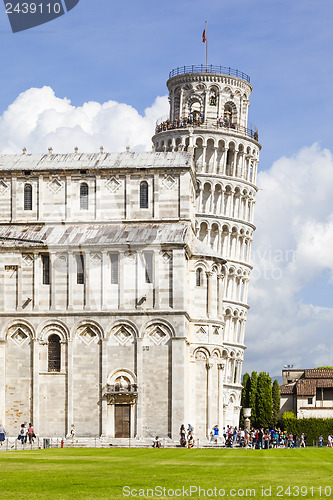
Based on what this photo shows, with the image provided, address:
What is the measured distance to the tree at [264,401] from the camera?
11262 cm

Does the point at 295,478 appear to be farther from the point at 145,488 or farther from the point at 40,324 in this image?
the point at 40,324

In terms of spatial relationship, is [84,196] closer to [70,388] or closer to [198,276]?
[198,276]

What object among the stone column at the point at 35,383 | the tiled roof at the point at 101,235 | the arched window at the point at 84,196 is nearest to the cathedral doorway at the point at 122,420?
the stone column at the point at 35,383

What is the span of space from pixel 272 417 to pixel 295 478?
80.7m

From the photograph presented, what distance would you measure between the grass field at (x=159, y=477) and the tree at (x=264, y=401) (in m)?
67.4

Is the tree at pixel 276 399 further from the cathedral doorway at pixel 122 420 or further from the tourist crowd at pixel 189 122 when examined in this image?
the cathedral doorway at pixel 122 420

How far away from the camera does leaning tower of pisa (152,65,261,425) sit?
11088 cm

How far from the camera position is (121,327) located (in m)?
69.5

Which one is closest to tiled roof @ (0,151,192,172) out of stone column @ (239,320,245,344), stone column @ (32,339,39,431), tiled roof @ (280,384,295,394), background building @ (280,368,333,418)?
stone column @ (32,339,39,431)

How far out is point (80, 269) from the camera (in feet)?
232

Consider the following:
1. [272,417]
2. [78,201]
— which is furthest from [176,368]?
[272,417]

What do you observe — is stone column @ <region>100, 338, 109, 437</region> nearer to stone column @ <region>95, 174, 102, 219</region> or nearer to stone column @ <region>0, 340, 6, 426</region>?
stone column @ <region>0, 340, 6, 426</region>

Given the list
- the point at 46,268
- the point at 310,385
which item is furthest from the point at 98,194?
the point at 310,385

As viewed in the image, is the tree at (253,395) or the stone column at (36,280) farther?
the tree at (253,395)
